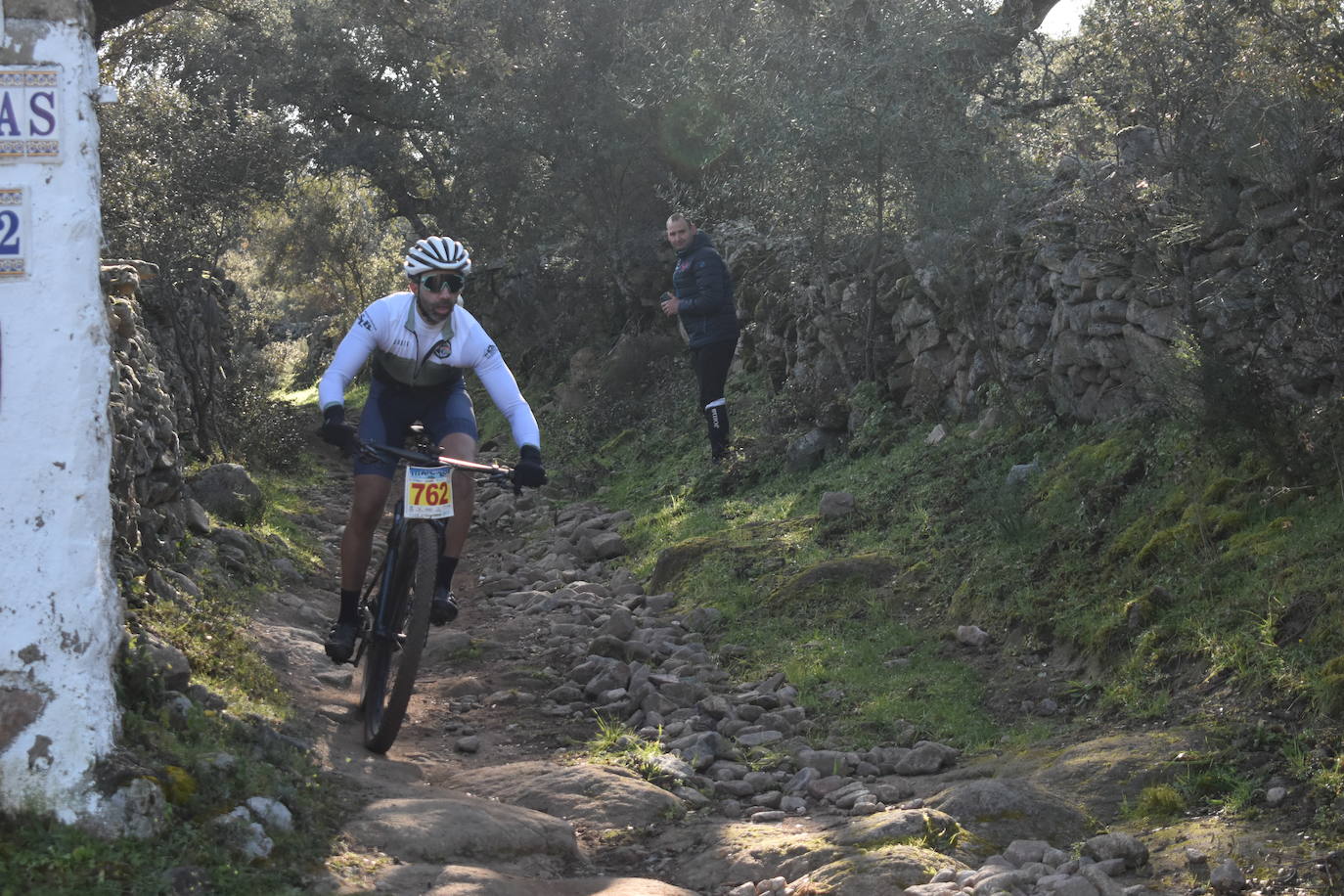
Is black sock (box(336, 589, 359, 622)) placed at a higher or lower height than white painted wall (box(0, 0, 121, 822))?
lower

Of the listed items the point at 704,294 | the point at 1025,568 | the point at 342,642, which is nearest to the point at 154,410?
the point at 342,642

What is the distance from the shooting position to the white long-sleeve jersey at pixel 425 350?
6.48m

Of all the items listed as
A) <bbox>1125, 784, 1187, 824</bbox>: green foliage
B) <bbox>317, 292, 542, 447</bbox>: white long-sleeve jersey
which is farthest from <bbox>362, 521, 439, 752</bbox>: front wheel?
<bbox>1125, 784, 1187, 824</bbox>: green foliage

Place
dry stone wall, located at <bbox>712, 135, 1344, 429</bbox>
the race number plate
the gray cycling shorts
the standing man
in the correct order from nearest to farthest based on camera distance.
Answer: the race number plate
the gray cycling shorts
dry stone wall, located at <bbox>712, 135, 1344, 429</bbox>
the standing man

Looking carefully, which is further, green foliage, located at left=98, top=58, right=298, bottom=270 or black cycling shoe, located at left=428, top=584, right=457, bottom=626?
green foliage, located at left=98, top=58, right=298, bottom=270

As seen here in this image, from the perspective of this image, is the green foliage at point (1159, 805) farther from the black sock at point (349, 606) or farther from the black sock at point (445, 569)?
the black sock at point (349, 606)

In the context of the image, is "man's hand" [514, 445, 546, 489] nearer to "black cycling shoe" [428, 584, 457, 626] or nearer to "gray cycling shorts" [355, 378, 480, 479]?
"gray cycling shorts" [355, 378, 480, 479]

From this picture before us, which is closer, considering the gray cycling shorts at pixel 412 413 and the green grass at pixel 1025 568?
the green grass at pixel 1025 568

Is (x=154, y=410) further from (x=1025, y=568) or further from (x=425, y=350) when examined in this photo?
(x=1025, y=568)

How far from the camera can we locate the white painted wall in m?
4.29

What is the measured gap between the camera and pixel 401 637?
629 centimetres

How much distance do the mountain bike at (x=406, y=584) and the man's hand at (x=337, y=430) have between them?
0.12 metres

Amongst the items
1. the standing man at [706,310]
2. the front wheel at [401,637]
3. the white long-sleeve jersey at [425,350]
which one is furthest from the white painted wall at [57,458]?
the standing man at [706,310]

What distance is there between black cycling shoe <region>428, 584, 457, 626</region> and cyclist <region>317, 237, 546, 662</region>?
16 millimetres
